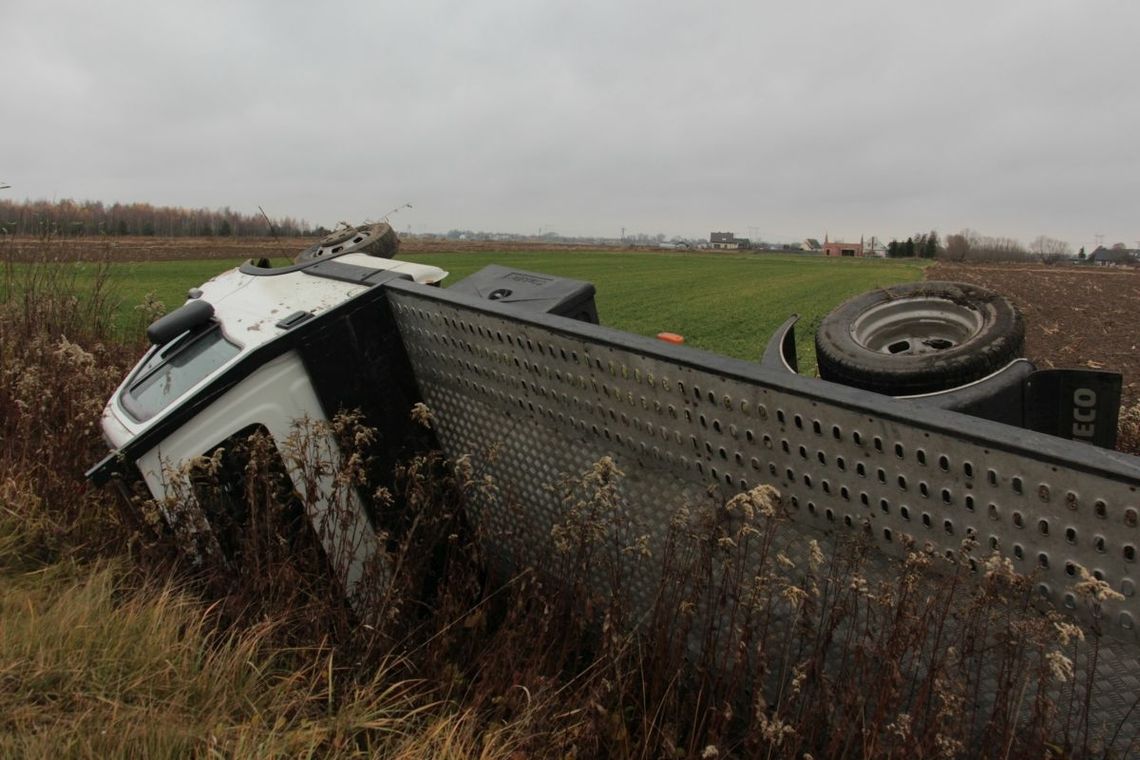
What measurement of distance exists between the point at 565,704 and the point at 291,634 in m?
0.95

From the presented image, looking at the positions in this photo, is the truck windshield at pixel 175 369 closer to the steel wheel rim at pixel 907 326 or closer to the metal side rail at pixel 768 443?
the metal side rail at pixel 768 443

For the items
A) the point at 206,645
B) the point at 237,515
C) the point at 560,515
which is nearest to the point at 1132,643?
the point at 560,515

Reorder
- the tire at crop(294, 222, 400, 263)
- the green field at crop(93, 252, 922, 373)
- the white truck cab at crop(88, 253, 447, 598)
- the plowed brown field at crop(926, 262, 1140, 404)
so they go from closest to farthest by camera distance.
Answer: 1. the white truck cab at crop(88, 253, 447, 598)
2. the tire at crop(294, 222, 400, 263)
3. the plowed brown field at crop(926, 262, 1140, 404)
4. the green field at crop(93, 252, 922, 373)

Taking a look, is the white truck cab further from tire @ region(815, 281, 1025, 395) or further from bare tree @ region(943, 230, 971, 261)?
bare tree @ region(943, 230, 971, 261)

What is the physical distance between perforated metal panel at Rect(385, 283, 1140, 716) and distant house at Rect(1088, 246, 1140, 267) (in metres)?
106

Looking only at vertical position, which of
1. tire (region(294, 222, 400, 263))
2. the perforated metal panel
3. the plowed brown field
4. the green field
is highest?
tire (region(294, 222, 400, 263))

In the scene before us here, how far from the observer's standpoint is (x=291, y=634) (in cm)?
227

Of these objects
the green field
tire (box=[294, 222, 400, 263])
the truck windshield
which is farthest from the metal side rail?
the green field

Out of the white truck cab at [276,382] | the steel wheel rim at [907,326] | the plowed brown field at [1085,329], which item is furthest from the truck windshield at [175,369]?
the plowed brown field at [1085,329]

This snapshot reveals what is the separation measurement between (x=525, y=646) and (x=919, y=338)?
8.68 feet

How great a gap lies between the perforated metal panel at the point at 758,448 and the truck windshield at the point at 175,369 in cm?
84

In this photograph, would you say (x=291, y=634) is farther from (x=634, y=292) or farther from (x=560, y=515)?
(x=634, y=292)

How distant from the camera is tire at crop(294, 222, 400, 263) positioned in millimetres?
3835

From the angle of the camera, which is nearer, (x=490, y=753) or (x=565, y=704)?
(x=490, y=753)
